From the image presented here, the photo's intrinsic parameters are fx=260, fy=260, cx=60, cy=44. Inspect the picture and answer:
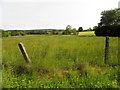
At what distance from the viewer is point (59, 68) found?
7926 mm

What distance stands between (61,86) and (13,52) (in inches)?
148

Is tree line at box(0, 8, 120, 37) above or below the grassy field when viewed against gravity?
above

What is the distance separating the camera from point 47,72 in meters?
7.60

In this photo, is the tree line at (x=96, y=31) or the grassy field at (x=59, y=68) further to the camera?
the tree line at (x=96, y=31)

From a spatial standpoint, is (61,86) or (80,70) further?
(80,70)

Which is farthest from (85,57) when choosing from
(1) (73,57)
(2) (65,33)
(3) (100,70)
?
(2) (65,33)

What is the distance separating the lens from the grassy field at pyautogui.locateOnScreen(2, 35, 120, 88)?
262 inches

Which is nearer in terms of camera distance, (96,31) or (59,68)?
(59,68)

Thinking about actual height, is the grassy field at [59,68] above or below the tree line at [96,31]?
below

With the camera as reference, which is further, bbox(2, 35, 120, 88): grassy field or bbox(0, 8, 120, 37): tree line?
bbox(0, 8, 120, 37): tree line

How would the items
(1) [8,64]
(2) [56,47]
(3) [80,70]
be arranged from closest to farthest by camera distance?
(3) [80,70] → (1) [8,64] → (2) [56,47]

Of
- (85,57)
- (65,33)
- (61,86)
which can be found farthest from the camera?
(65,33)

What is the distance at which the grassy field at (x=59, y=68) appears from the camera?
6.66 meters

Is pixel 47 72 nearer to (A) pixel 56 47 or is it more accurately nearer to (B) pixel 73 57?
(B) pixel 73 57
